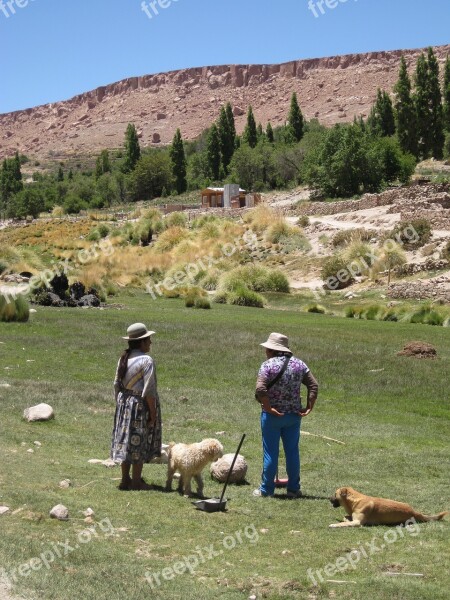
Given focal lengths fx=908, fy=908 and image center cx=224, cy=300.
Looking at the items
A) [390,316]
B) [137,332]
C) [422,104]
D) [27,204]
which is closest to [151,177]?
[27,204]

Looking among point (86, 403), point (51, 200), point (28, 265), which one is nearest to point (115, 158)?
point (51, 200)

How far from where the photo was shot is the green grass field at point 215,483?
675cm

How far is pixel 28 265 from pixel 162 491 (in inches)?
1308

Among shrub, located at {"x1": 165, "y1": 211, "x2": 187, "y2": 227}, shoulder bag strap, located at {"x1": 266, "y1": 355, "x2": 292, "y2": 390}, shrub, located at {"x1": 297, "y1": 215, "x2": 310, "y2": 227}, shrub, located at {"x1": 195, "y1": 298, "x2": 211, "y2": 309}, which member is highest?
shrub, located at {"x1": 165, "y1": 211, "x2": 187, "y2": 227}

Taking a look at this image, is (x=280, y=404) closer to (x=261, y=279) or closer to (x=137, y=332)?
(x=137, y=332)

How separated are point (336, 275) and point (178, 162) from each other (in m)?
60.9

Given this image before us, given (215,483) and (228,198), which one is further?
(228,198)

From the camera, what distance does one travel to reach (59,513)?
800cm

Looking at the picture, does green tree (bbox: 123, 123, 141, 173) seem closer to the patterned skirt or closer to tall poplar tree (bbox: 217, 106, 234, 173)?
tall poplar tree (bbox: 217, 106, 234, 173)

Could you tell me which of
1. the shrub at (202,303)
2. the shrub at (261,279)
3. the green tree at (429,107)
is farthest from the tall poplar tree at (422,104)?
the shrub at (202,303)

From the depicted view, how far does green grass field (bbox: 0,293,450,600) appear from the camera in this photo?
266 inches

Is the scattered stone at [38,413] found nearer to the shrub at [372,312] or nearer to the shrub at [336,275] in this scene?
the shrub at [372,312]

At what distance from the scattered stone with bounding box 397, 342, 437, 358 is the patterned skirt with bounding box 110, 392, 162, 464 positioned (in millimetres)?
13727
